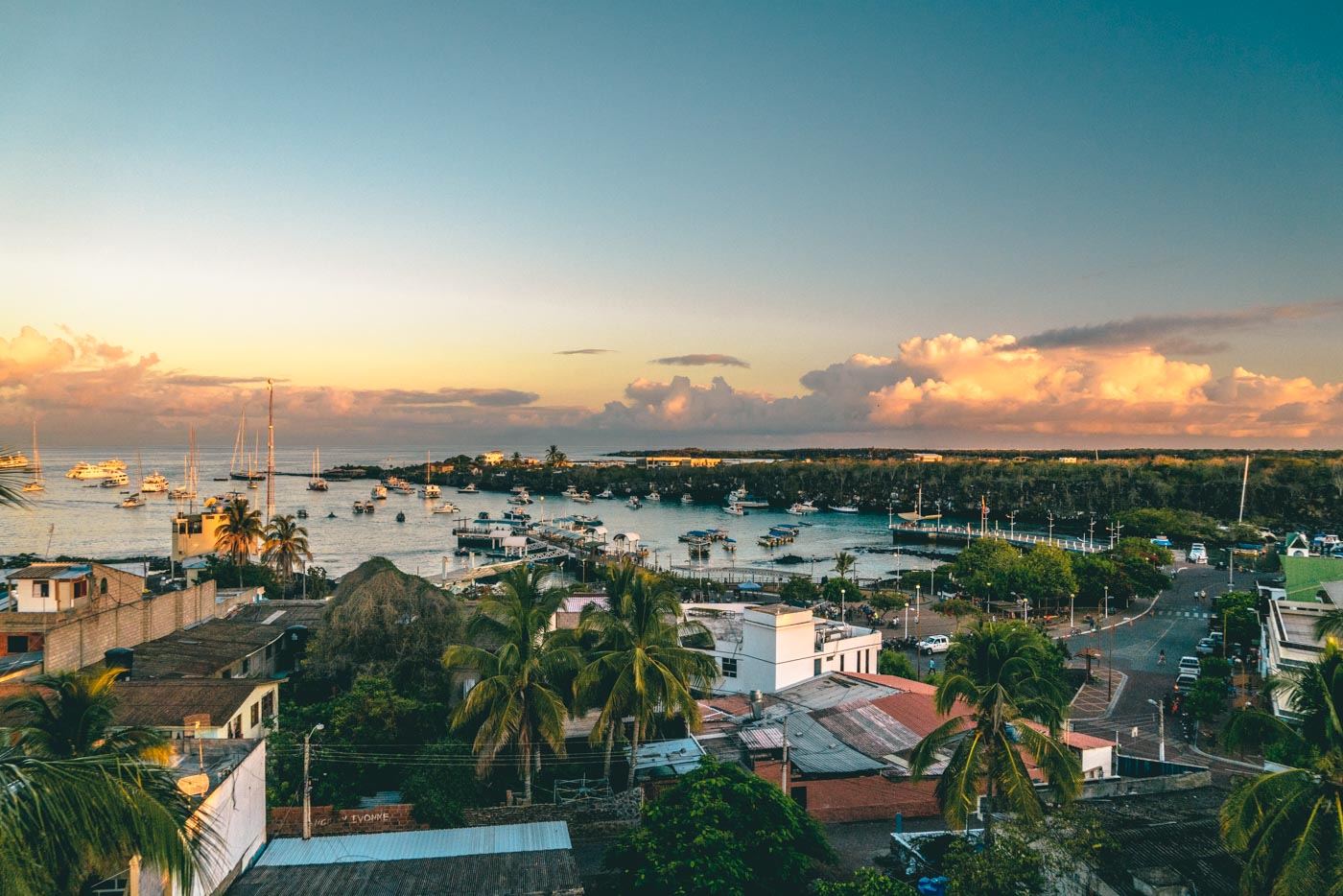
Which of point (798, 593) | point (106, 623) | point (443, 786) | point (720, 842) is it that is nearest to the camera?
point (720, 842)

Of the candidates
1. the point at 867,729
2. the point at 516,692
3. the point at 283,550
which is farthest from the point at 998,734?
the point at 283,550

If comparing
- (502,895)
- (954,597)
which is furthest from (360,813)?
(954,597)

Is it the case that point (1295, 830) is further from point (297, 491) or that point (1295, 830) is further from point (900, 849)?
point (297, 491)

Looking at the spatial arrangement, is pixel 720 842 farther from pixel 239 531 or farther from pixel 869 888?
pixel 239 531

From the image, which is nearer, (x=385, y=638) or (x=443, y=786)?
(x=443, y=786)

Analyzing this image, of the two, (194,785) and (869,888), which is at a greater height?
(194,785)

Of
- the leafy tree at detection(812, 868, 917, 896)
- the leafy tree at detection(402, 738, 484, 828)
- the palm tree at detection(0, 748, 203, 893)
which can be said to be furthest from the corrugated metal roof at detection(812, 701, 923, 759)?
the palm tree at detection(0, 748, 203, 893)
